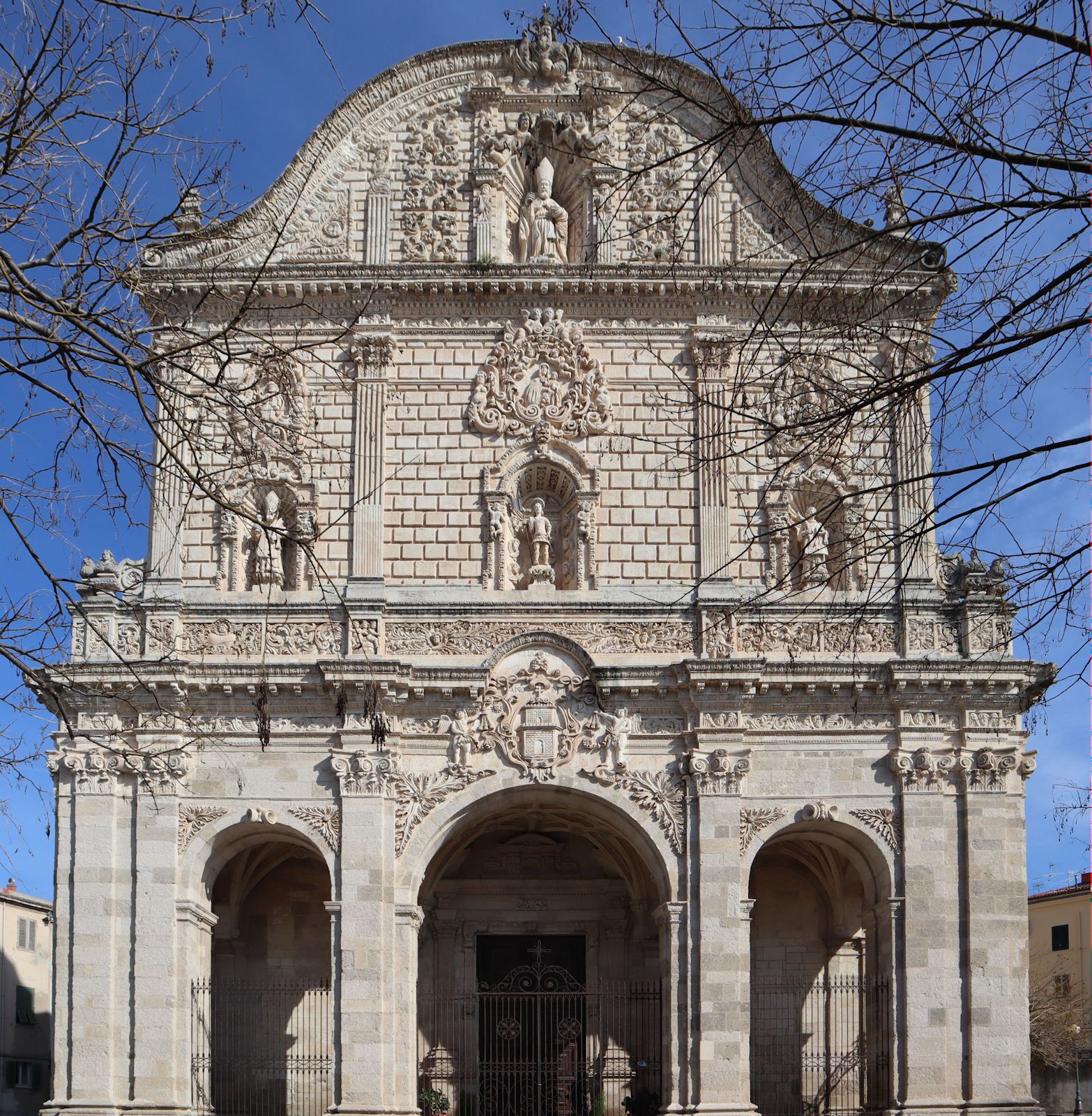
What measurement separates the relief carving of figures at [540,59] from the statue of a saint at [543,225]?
1313 millimetres

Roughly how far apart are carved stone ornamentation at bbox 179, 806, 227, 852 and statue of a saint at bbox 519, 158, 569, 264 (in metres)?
9.19

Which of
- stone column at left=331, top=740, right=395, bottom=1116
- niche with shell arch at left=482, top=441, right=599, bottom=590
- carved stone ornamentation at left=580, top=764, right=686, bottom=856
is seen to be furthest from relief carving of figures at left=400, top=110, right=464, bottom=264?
carved stone ornamentation at left=580, top=764, right=686, bottom=856

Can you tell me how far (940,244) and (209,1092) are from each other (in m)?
17.1

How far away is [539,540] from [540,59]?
755cm

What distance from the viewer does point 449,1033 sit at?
2631 cm

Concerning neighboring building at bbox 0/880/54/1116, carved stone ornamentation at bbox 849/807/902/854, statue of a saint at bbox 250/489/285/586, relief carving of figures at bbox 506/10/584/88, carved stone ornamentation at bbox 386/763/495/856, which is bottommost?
neighboring building at bbox 0/880/54/1116

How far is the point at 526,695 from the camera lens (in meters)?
23.8

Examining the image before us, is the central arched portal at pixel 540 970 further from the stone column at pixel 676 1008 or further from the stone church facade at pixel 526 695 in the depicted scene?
the stone column at pixel 676 1008

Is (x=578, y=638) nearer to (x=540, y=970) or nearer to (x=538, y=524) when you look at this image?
(x=538, y=524)

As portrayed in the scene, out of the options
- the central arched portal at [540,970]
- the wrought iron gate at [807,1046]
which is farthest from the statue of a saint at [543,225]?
the wrought iron gate at [807,1046]

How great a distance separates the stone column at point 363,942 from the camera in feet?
73.8

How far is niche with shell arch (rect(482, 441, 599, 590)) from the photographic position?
24.4m

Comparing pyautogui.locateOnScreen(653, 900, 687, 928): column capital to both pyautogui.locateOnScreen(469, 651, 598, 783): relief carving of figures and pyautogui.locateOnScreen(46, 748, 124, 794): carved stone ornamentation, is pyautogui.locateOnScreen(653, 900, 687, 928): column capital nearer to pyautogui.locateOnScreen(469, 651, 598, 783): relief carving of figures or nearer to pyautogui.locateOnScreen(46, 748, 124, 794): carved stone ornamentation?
pyautogui.locateOnScreen(469, 651, 598, 783): relief carving of figures

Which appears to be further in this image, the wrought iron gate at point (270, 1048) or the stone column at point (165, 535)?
the wrought iron gate at point (270, 1048)
